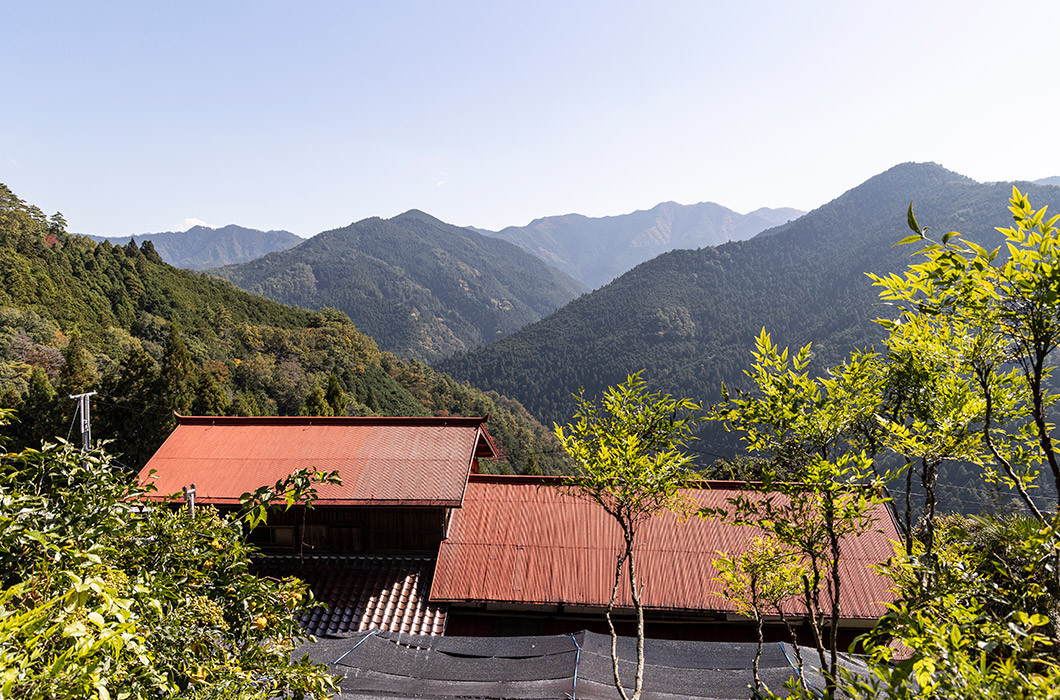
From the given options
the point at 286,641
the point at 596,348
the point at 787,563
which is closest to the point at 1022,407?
the point at 787,563

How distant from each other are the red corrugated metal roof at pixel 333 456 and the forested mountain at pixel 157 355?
26.8ft

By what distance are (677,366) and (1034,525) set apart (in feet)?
382

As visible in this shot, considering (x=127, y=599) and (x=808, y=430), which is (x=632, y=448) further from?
(x=127, y=599)

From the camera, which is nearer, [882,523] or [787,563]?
[787,563]

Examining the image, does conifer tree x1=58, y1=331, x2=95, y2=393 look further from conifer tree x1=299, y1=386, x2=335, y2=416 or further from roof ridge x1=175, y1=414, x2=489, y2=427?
roof ridge x1=175, y1=414, x2=489, y2=427

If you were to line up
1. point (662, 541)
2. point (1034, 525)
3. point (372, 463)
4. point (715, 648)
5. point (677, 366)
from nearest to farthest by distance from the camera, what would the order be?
point (1034, 525)
point (715, 648)
point (662, 541)
point (372, 463)
point (677, 366)

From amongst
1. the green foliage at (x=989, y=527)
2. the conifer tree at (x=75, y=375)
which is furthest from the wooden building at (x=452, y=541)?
the conifer tree at (x=75, y=375)

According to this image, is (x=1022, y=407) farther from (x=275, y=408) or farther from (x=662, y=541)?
(x=275, y=408)

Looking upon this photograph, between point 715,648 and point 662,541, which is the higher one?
point 662,541

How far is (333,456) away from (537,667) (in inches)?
275

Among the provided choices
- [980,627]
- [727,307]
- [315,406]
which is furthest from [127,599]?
[727,307]

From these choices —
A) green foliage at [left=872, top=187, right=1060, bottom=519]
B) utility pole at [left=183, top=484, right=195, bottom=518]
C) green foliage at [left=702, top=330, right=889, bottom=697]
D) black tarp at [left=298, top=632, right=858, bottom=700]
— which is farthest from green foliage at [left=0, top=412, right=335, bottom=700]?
black tarp at [left=298, top=632, right=858, bottom=700]

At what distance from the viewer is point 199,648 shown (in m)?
2.90

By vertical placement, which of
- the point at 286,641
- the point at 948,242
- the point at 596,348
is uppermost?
the point at 596,348
